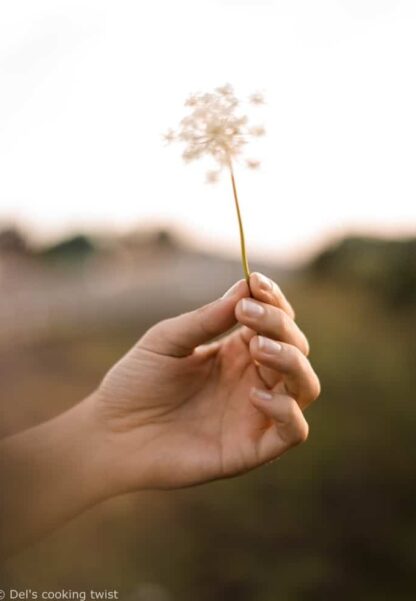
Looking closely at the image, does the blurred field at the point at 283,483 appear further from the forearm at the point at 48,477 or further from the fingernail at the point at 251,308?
the fingernail at the point at 251,308

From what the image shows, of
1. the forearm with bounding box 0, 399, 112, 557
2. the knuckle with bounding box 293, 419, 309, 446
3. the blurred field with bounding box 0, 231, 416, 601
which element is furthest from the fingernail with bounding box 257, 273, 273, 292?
the blurred field with bounding box 0, 231, 416, 601

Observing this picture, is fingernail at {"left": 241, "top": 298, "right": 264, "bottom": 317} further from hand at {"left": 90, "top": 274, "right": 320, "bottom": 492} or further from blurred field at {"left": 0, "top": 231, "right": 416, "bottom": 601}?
blurred field at {"left": 0, "top": 231, "right": 416, "bottom": 601}

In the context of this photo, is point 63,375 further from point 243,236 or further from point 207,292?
point 243,236

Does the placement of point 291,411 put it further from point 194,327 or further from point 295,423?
point 194,327

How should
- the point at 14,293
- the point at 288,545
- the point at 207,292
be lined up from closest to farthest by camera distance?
1. the point at 288,545
2. the point at 14,293
3. the point at 207,292

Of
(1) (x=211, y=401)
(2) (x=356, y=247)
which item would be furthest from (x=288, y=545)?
(1) (x=211, y=401)

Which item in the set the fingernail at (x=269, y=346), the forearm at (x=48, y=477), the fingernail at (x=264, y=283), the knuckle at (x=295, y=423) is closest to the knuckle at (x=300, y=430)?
the knuckle at (x=295, y=423)
